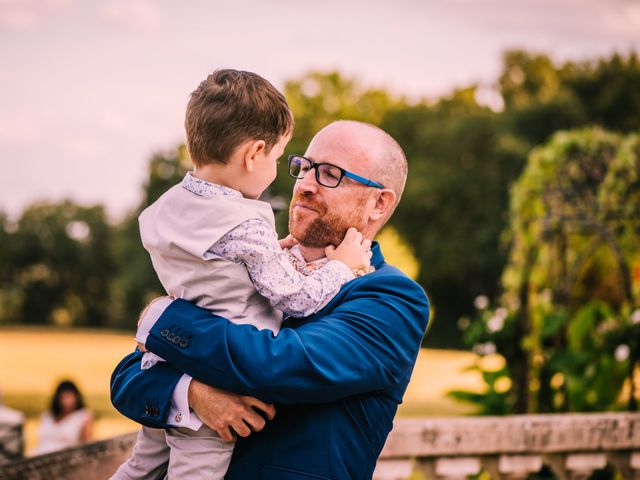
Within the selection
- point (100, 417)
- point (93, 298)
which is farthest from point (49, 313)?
point (100, 417)

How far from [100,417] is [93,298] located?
39628 mm

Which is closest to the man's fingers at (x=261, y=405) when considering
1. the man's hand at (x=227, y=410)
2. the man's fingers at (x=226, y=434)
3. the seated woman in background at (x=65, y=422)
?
the man's hand at (x=227, y=410)

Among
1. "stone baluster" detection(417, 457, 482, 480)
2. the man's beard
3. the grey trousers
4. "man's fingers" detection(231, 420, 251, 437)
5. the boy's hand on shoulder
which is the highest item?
the man's beard

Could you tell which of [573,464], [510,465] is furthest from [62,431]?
[573,464]

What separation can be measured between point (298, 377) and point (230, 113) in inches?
28.2

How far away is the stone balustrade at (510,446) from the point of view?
394cm

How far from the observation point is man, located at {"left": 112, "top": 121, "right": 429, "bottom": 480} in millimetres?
2148

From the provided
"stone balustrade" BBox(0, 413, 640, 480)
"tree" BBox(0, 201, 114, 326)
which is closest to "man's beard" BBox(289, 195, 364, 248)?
"stone balustrade" BBox(0, 413, 640, 480)

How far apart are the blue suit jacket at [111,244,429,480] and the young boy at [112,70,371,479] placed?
0.07 metres

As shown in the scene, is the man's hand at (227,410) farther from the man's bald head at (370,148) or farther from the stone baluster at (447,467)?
the stone baluster at (447,467)

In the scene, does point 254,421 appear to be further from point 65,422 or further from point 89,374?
point 89,374

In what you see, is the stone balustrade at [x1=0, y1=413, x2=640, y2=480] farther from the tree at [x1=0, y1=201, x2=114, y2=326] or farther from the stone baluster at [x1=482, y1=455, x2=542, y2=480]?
the tree at [x1=0, y1=201, x2=114, y2=326]

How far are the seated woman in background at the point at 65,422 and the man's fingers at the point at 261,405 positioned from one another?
7.92 metres

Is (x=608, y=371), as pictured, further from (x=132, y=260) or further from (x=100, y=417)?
(x=132, y=260)
